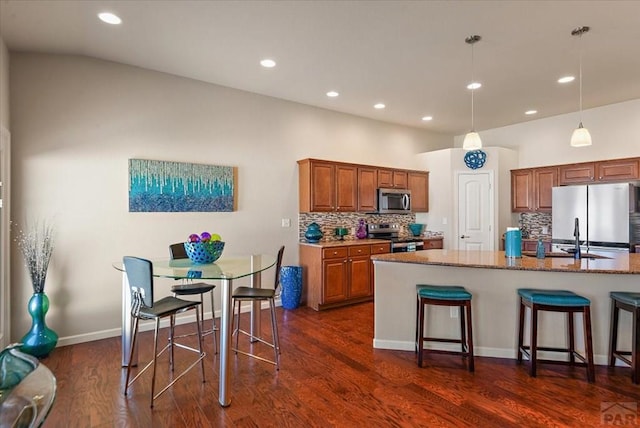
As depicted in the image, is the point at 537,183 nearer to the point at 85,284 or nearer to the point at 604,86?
the point at 604,86

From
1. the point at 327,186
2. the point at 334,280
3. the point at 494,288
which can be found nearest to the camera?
the point at 494,288

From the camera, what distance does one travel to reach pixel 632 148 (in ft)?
16.4

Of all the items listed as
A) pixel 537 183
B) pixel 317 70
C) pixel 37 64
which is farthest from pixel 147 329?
pixel 537 183

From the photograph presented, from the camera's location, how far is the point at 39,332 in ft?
10.1

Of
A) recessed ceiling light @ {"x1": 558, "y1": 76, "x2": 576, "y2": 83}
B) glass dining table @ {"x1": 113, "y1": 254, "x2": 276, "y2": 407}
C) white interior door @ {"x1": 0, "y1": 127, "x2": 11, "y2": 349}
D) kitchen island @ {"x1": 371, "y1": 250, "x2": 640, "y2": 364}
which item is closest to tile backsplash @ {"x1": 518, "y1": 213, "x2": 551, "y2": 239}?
recessed ceiling light @ {"x1": 558, "y1": 76, "x2": 576, "y2": 83}

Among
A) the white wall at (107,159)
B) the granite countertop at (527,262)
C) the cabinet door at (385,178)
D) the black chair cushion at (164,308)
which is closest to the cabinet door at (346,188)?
the cabinet door at (385,178)

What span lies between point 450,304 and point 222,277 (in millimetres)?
1888

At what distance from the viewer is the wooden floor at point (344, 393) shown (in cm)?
218

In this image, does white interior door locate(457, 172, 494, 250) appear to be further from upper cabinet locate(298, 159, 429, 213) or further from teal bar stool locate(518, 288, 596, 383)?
teal bar stool locate(518, 288, 596, 383)

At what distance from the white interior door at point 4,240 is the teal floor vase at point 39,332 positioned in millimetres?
196

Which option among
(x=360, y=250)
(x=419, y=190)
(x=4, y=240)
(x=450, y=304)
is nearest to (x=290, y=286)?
(x=360, y=250)

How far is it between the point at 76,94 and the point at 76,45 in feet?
1.56

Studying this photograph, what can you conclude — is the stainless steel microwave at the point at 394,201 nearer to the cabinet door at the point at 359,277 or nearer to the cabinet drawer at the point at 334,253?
the cabinet door at the point at 359,277

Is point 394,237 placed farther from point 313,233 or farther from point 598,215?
point 598,215
